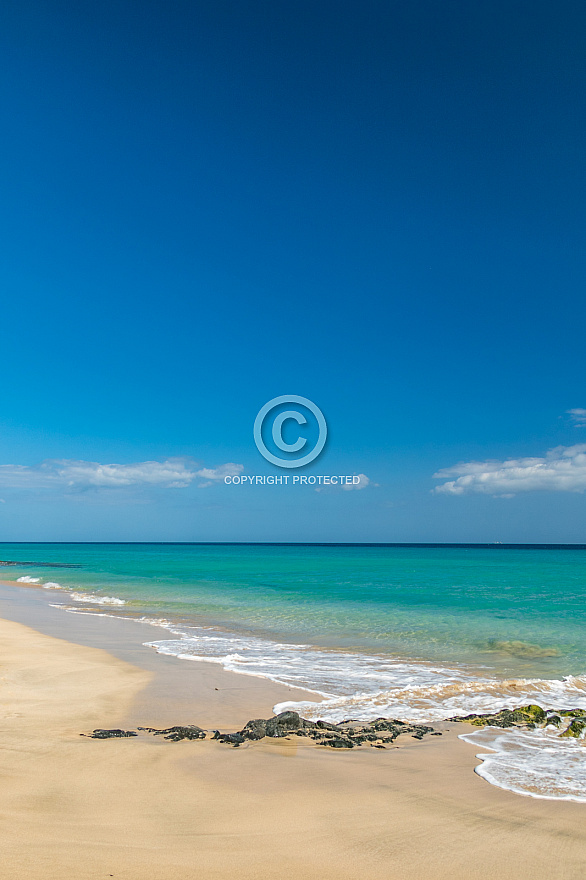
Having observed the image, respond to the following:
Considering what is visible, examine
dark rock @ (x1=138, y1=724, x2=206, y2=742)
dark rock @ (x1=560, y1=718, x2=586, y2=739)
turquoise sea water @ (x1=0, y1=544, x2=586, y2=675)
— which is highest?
dark rock @ (x1=560, y1=718, x2=586, y2=739)

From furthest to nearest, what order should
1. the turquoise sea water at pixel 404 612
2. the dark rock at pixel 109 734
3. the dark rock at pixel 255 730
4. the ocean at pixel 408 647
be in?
the turquoise sea water at pixel 404 612, the ocean at pixel 408 647, the dark rock at pixel 255 730, the dark rock at pixel 109 734

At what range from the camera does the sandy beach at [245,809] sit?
3830 millimetres

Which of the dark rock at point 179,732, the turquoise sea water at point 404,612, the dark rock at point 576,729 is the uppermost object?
the dark rock at point 576,729

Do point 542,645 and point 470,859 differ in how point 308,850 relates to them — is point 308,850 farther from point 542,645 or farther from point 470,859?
point 542,645

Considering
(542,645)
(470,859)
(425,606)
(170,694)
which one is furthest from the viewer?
(425,606)

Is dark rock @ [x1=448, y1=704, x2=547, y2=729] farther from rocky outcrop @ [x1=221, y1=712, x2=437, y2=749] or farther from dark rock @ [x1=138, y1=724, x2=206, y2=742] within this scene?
dark rock @ [x1=138, y1=724, x2=206, y2=742]

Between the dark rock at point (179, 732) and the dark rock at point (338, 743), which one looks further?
the dark rock at point (179, 732)

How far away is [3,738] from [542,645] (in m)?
13.0

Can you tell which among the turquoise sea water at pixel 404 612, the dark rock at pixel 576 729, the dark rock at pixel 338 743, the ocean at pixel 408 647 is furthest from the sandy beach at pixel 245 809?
the turquoise sea water at pixel 404 612

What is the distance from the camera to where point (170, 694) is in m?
9.09

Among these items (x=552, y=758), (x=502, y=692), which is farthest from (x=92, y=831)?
(x=502, y=692)

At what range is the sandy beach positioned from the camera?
3.83 meters

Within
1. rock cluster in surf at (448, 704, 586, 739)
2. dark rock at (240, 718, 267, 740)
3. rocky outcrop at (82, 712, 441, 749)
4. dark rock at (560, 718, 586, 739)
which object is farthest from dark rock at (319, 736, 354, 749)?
dark rock at (560, 718, 586, 739)

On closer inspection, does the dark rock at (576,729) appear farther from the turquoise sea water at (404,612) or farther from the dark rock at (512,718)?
the turquoise sea water at (404,612)
